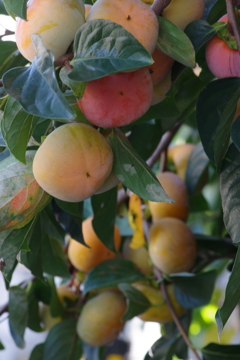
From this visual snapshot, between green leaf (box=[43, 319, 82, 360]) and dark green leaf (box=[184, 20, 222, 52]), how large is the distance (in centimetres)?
72

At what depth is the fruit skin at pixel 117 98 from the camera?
1.40 feet

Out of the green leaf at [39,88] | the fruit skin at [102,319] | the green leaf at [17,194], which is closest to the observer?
the green leaf at [39,88]

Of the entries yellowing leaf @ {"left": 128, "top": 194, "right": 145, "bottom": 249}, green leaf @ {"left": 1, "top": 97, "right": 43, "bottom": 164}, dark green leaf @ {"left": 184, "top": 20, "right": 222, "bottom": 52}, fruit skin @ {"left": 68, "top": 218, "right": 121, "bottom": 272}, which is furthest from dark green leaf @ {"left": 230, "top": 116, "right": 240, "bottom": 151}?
fruit skin @ {"left": 68, "top": 218, "right": 121, "bottom": 272}

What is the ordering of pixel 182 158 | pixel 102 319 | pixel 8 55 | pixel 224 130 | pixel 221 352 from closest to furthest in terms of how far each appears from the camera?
pixel 224 130 → pixel 8 55 → pixel 221 352 → pixel 102 319 → pixel 182 158

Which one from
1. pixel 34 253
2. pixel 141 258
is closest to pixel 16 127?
pixel 34 253

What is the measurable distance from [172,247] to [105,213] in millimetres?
157

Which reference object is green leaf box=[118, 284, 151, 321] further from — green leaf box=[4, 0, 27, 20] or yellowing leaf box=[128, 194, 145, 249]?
green leaf box=[4, 0, 27, 20]

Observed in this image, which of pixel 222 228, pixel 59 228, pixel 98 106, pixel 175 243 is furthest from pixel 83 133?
pixel 222 228

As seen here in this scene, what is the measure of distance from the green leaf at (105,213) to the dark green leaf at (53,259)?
10cm

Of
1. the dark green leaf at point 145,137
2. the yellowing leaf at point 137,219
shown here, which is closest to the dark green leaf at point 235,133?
the dark green leaf at point 145,137

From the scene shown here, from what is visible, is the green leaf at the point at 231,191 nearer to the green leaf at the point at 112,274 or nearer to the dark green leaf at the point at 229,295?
the dark green leaf at the point at 229,295

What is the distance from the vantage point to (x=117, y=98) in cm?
43

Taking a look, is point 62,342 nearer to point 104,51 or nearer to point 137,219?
point 137,219

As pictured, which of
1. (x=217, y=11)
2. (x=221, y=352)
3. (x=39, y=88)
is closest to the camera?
(x=39, y=88)
